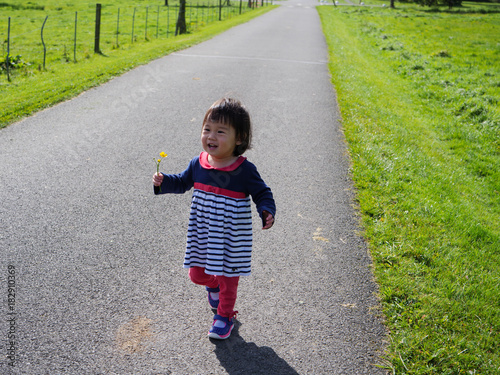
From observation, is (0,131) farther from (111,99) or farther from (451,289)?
(451,289)

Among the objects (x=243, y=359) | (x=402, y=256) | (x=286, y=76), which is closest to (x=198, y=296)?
(x=243, y=359)

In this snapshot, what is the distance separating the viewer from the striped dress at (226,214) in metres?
2.67

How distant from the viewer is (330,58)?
563 inches

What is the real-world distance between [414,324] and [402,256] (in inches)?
35.8

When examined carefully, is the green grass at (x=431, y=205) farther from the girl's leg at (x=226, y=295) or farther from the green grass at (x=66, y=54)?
the green grass at (x=66, y=54)

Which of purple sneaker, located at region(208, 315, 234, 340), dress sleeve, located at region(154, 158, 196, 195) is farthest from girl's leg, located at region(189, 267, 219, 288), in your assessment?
dress sleeve, located at region(154, 158, 196, 195)

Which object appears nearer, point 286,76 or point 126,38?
point 286,76

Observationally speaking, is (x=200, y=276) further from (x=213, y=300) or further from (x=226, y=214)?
(x=226, y=214)

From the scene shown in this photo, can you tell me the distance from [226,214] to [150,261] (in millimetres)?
1190

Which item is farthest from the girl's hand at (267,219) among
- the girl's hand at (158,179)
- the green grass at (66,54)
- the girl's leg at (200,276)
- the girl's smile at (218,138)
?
the green grass at (66,54)

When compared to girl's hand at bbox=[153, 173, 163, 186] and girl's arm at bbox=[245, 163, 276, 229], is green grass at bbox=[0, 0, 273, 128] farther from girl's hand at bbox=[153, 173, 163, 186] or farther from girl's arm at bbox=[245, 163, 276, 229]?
girl's arm at bbox=[245, 163, 276, 229]

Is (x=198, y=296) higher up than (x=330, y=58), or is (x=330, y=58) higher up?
(x=330, y=58)

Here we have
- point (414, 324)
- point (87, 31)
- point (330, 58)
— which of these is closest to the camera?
point (414, 324)

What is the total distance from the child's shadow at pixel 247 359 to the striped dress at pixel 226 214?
451 mm
